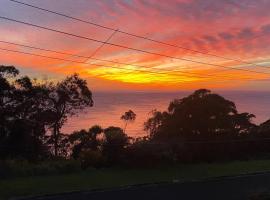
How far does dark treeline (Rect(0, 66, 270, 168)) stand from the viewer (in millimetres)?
32906

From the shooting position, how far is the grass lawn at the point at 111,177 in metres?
17.4

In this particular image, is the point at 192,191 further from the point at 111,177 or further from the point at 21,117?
the point at 21,117

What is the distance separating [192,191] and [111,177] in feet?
11.8

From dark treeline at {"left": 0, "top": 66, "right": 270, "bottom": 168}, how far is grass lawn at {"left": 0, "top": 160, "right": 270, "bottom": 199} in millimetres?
2421

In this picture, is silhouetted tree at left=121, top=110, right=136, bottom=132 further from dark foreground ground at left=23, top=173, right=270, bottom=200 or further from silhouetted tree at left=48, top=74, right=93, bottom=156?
dark foreground ground at left=23, top=173, right=270, bottom=200

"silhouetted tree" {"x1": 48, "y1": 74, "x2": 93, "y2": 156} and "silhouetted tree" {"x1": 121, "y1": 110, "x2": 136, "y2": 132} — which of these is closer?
"silhouetted tree" {"x1": 48, "y1": 74, "x2": 93, "y2": 156}

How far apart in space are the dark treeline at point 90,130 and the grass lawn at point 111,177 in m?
2.42

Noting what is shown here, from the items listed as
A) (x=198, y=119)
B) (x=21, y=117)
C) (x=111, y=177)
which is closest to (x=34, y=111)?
(x=21, y=117)

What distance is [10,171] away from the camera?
19641 mm

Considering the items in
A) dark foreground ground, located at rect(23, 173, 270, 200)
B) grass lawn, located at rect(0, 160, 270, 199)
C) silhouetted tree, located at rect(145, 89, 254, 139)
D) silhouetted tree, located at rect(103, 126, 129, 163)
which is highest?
silhouetted tree, located at rect(145, 89, 254, 139)

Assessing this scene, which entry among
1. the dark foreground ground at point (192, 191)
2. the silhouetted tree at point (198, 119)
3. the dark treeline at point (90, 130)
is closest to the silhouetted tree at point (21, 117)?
the dark treeline at point (90, 130)

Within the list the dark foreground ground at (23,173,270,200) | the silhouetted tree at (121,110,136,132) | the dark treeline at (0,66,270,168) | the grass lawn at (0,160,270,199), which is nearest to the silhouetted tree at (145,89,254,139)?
the dark treeline at (0,66,270,168)

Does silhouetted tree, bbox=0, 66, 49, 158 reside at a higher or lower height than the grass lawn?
higher

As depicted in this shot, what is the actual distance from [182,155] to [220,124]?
9.60 m
